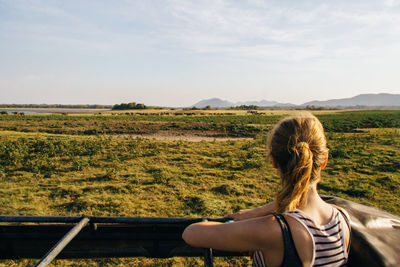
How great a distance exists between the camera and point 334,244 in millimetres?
1206

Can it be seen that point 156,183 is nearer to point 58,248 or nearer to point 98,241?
point 98,241

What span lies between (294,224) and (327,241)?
0.25m

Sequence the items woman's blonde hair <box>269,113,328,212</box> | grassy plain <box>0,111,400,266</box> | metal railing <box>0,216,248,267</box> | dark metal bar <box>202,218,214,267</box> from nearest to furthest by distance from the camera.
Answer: woman's blonde hair <box>269,113,328,212</box> → dark metal bar <box>202,218,214,267</box> → metal railing <box>0,216,248,267</box> → grassy plain <box>0,111,400,266</box>

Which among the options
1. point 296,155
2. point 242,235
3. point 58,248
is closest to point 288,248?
point 242,235

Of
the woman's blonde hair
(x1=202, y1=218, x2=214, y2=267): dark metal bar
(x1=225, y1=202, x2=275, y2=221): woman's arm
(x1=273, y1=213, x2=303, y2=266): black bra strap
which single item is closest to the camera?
(x1=273, y1=213, x2=303, y2=266): black bra strap

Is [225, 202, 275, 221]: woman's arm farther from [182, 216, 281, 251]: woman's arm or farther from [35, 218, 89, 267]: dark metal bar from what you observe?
[35, 218, 89, 267]: dark metal bar

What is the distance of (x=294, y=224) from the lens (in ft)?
3.67

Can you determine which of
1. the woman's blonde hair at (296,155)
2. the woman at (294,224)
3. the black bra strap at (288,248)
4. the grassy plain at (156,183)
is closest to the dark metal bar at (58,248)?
Result: the woman at (294,224)

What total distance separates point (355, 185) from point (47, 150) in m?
13.6

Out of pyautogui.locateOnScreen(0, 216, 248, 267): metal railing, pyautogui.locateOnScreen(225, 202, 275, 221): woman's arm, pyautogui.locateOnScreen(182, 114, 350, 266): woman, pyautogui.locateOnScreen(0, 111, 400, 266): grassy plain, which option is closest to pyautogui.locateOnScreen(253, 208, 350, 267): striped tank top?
pyautogui.locateOnScreen(182, 114, 350, 266): woman

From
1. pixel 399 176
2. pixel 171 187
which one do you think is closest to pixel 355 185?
pixel 399 176

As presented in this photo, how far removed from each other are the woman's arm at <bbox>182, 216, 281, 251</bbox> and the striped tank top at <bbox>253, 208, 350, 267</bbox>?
14 centimetres

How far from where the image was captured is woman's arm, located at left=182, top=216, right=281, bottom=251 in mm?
1104

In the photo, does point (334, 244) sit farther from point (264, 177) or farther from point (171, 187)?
point (264, 177)
